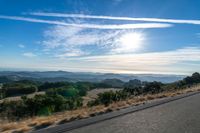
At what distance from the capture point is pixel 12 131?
27.9ft

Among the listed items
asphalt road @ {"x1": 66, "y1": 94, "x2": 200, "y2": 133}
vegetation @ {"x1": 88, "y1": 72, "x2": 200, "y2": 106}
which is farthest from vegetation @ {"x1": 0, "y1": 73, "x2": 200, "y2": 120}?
asphalt road @ {"x1": 66, "y1": 94, "x2": 200, "y2": 133}

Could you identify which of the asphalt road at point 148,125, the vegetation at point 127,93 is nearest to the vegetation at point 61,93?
the vegetation at point 127,93

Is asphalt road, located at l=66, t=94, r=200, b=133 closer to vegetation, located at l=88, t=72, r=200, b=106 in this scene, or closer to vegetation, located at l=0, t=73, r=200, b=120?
vegetation, located at l=88, t=72, r=200, b=106

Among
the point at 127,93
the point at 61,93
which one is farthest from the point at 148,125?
the point at 61,93

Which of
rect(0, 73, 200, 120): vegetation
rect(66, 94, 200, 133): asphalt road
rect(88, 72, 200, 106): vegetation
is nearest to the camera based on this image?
rect(66, 94, 200, 133): asphalt road

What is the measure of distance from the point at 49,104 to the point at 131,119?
33362 mm

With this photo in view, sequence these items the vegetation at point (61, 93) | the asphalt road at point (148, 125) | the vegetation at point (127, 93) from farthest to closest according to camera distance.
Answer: the vegetation at point (61, 93), the vegetation at point (127, 93), the asphalt road at point (148, 125)

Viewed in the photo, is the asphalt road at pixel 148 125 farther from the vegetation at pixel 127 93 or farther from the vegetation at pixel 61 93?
the vegetation at pixel 61 93

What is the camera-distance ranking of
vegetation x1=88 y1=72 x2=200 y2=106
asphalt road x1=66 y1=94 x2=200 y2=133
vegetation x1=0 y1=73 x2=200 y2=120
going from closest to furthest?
asphalt road x1=66 y1=94 x2=200 y2=133 → vegetation x1=88 y1=72 x2=200 y2=106 → vegetation x1=0 y1=73 x2=200 y2=120

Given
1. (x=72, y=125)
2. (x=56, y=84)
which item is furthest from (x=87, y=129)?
(x=56, y=84)

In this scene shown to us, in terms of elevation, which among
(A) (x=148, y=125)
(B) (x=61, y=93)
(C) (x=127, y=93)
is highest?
(C) (x=127, y=93)

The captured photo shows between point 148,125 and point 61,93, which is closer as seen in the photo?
point 148,125

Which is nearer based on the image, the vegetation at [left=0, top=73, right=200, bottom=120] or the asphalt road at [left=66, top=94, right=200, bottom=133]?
Result: the asphalt road at [left=66, top=94, right=200, bottom=133]

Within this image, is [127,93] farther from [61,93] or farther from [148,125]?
[61,93]
